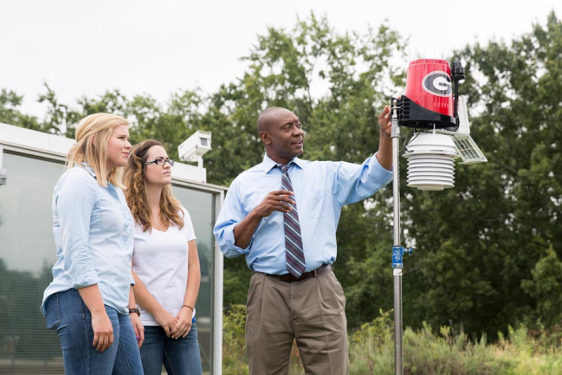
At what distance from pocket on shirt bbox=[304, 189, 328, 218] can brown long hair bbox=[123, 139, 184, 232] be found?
701mm

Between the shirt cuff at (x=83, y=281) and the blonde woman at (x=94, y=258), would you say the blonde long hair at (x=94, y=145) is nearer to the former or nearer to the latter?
the blonde woman at (x=94, y=258)

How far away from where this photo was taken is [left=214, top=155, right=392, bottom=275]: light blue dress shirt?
3156mm

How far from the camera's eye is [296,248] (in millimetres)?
3105

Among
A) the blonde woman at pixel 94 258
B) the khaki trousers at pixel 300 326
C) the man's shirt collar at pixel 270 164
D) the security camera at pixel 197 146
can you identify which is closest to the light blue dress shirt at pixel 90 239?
the blonde woman at pixel 94 258

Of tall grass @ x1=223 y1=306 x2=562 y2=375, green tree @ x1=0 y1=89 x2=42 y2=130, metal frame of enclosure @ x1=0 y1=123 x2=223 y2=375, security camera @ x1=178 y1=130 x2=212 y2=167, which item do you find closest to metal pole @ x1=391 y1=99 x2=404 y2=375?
metal frame of enclosure @ x1=0 y1=123 x2=223 y2=375

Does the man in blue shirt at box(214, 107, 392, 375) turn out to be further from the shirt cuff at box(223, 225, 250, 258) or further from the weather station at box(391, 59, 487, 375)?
the weather station at box(391, 59, 487, 375)

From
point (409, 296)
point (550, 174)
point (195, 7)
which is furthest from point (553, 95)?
point (195, 7)

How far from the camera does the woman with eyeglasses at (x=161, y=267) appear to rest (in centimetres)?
333

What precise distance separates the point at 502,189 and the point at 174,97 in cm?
1199

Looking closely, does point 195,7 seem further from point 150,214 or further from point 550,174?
point 150,214

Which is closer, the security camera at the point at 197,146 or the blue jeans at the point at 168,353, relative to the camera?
the blue jeans at the point at 168,353

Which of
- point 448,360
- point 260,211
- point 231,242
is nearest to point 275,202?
point 260,211

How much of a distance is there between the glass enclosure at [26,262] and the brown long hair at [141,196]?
1241 mm

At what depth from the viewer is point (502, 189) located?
57.7ft
